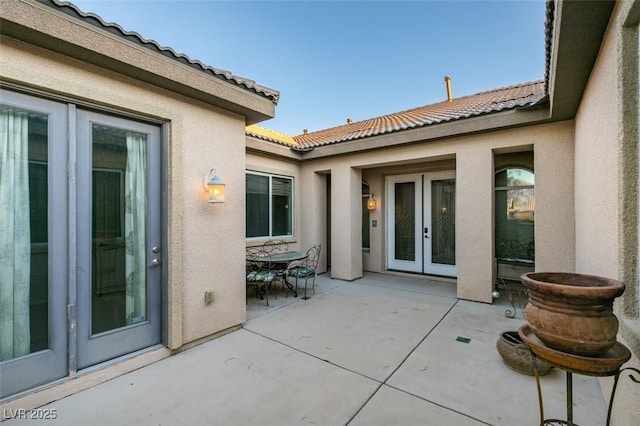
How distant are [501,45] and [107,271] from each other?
36.7 feet

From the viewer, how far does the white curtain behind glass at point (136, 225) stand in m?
3.26

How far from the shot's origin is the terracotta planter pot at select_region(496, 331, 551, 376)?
288 centimetres

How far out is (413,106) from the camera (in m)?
10.6

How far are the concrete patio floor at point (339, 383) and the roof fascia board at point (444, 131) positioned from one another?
355 cm

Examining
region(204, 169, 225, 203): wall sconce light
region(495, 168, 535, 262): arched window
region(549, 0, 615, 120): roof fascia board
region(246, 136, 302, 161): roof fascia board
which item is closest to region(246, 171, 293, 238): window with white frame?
region(246, 136, 302, 161): roof fascia board

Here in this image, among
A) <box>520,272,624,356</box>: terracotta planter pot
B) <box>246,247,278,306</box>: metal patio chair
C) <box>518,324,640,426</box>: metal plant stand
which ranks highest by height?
<box>520,272,624,356</box>: terracotta planter pot

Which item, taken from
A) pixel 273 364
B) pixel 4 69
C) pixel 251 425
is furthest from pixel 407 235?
pixel 4 69

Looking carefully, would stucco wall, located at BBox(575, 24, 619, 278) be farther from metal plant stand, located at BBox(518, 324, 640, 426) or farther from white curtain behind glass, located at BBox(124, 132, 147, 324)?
white curtain behind glass, located at BBox(124, 132, 147, 324)

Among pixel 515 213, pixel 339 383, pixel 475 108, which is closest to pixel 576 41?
pixel 475 108

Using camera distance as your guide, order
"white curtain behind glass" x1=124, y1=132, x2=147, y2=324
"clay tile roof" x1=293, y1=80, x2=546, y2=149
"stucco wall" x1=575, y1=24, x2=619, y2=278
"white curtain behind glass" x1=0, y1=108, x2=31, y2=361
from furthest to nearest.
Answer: "clay tile roof" x1=293, y1=80, x2=546, y2=149 → "white curtain behind glass" x1=124, y1=132, x2=147, y2=324 → "white curtain behind glass" x1=0, y1=108, x2=31, y2=361 → "stucco wall" x1=575, y1=24, x2=619, y2=278

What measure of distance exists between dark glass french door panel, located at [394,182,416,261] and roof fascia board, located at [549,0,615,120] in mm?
4198

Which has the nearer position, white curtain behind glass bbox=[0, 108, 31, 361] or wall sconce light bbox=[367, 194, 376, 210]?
white curtain behind glass bbox=[0, 108, 31, 361]

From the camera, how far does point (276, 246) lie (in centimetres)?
713

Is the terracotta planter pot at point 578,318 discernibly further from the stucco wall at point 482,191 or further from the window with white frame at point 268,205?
the window with white frame at point 268,205
